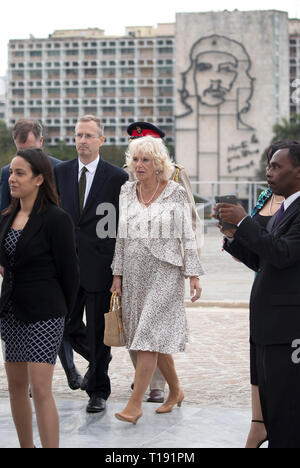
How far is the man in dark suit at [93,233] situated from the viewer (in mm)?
5984

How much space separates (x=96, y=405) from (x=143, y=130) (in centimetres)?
218

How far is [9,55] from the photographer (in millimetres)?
138625

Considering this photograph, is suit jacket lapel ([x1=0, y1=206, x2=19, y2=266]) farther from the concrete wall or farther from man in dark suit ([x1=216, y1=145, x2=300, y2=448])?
the concrete wall

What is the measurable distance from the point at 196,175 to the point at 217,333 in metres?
85.3

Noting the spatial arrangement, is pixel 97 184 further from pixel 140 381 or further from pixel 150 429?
pixel 150 429

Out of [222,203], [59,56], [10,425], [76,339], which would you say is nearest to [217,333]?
[76,339]

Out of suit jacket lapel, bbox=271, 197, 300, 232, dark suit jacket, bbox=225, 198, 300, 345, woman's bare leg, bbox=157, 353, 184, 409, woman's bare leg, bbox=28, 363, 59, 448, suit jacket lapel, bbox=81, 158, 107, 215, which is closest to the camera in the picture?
dark suit jacket, bbox=225, 198, 300, 345

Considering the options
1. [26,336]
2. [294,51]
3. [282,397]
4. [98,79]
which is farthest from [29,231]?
[98,79]

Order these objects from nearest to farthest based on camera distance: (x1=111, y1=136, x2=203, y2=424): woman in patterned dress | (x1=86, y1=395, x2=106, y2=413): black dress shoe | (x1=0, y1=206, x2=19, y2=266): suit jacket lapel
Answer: (x1=0, y1=206, x2=19, y2=266): suit jacket lapel → (x1=111, y1=136, x2=203, y2=424): woman in patterned dress → (x1=86, y1=395, x2=106, y2=413): black dress shoe

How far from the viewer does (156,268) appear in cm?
568

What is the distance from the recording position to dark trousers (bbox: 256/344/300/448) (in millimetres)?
3910

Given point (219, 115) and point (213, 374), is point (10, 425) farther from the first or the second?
point (219, 115)

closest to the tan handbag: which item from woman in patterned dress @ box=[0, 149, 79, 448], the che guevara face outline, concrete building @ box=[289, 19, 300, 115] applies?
woman in patterned dress @ box=[0, 149, 79, 448]

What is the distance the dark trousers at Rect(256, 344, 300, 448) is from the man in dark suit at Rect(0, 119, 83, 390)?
9.16 feet
